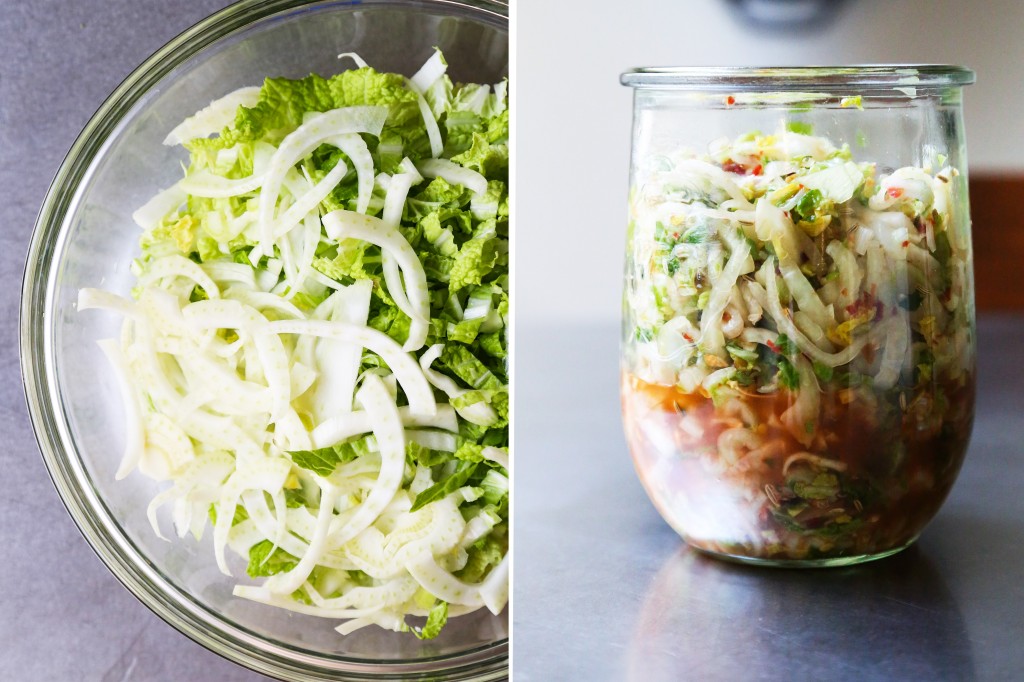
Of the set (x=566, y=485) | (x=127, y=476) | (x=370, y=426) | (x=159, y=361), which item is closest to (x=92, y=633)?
(x=127, y=476)

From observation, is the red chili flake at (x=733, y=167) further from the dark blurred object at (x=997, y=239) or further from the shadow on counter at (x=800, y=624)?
the dark blurred object at (x=997, y=239)

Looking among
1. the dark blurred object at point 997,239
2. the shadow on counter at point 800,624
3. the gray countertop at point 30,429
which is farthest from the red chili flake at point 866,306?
the gray countertop at point 30,429

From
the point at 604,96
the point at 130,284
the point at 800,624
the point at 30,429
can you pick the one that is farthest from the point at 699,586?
the point at 30,429

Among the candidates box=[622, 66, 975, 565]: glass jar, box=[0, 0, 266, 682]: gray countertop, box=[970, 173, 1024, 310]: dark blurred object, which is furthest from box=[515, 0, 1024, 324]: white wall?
box=[0, 0, 266, 682]: gray countertop

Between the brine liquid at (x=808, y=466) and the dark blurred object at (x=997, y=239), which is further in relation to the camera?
the dark blurred object at (x=997, y=239)

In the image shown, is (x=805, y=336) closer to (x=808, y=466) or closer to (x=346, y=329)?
(x=808, y=466)
